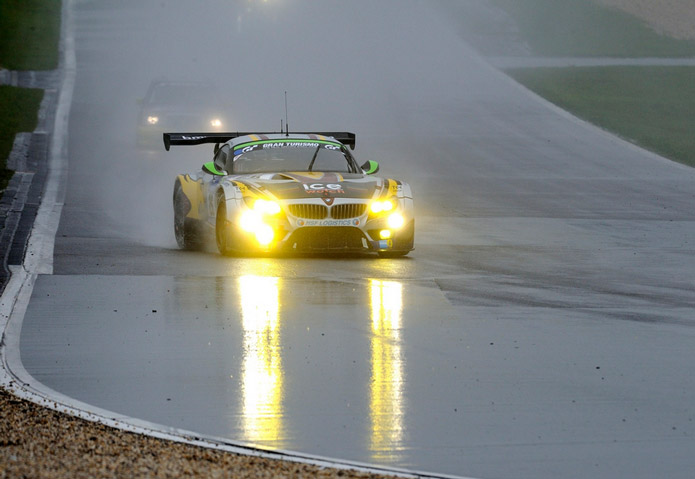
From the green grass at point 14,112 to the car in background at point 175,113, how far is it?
8.56 ft

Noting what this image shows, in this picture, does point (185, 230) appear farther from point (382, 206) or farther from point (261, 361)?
point (261, 361)

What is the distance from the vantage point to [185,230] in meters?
14.9

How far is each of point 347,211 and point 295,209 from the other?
53cm

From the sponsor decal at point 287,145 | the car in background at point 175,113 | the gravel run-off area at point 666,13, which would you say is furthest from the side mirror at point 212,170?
the gravel run-off area at point 666,13

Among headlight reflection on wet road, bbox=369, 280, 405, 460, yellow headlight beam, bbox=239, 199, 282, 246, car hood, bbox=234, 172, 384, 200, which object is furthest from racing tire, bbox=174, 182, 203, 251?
headlight reflection on wet road, bbox=369, 280, 405, 460

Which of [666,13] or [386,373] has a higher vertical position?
[666,13]

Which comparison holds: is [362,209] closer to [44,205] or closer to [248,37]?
[44,205]

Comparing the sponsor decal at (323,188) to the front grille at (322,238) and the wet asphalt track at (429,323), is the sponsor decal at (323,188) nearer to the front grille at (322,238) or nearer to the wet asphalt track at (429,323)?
the front grille at (322,238)

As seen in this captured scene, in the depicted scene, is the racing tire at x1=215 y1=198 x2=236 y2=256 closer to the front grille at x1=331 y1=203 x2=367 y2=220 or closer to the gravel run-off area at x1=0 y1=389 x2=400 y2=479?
the front grille at x1=331 y1=203 x2=367 y2=220

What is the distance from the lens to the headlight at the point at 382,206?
13773 millimetres

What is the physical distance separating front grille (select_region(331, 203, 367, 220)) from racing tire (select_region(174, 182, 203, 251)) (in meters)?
1.82

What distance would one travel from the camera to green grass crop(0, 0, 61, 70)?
39.8 metres

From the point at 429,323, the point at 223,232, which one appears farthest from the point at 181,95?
the point at 429,323

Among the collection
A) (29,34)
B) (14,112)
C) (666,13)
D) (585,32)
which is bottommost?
(14,112)
